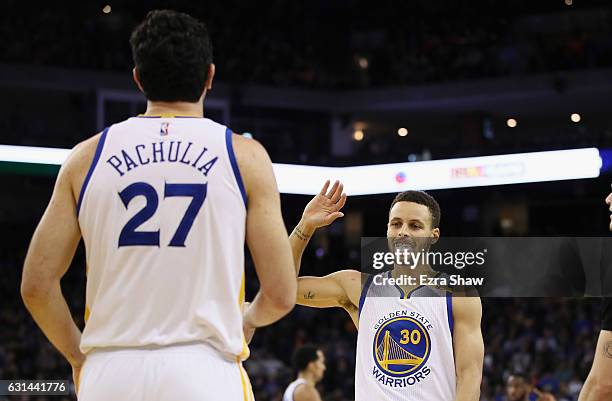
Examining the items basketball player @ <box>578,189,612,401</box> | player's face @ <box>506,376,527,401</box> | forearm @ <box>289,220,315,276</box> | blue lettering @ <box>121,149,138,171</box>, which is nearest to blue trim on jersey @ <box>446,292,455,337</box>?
basketball player @ <box>578,189,612,401</box>

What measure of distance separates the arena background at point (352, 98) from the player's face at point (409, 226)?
13.7 m

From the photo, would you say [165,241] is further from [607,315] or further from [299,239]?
[607,315]

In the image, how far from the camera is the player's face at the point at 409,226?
511 cm

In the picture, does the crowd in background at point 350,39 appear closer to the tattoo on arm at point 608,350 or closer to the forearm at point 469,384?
the forearm at point 469,384

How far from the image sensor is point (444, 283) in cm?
520

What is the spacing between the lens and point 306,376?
10.3 metres

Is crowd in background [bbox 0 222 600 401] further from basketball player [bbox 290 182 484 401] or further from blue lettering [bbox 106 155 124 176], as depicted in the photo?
blue lettering [bbox 106 155 124 176]

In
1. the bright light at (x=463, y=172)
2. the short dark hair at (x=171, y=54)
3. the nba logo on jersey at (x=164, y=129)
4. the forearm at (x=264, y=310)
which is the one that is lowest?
the forearm at (x=264, y=310)

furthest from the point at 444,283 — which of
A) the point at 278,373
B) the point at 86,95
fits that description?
the point at 86,95

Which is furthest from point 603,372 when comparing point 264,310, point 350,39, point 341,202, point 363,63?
point 350,39

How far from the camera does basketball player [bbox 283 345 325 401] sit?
9922 mm

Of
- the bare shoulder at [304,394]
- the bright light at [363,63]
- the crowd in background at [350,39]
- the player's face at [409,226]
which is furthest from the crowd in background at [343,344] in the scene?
the player's face at [409,226]

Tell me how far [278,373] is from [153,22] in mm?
15824

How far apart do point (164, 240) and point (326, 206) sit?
A: 1.74m
